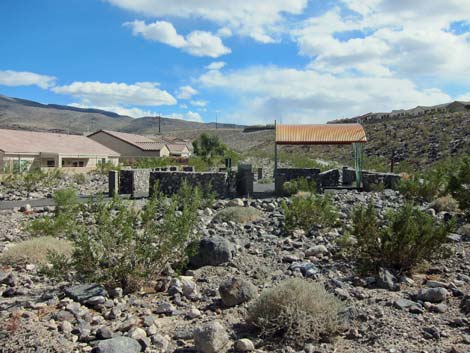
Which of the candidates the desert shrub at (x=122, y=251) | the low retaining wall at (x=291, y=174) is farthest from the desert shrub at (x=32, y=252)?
the low retaining wall at (x=291, y=174)

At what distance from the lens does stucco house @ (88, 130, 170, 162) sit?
5478cm

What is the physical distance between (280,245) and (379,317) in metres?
3.87

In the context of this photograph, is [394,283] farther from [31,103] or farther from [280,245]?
[31,103]

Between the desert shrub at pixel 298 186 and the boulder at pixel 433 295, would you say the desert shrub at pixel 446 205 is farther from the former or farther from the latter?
the boulder at pixel 433 295

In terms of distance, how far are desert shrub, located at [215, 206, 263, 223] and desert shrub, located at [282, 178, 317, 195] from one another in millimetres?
4915

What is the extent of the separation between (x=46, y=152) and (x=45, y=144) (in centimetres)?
278

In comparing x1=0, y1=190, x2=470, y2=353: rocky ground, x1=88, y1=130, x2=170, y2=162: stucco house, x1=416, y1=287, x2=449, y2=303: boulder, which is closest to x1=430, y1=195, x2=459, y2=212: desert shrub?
x1=0, y1=190, x2=470, y2=353: rocky ground

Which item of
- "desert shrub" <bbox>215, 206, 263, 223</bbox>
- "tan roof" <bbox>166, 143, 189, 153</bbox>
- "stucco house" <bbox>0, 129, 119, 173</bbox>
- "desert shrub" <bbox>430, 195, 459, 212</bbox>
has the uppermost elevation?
"tan roof" <bbox>166, 143, 189, 153</bbox>

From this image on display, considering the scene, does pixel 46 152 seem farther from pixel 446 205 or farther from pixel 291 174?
pixel 446 205

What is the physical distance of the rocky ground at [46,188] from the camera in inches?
821

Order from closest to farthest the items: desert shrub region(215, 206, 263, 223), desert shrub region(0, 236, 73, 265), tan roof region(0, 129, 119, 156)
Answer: desert shrub region(0, 236, 73, 265) < desert shrub region(215, 206, 263, 223) < tan roof region(0, 129, 119, 156)

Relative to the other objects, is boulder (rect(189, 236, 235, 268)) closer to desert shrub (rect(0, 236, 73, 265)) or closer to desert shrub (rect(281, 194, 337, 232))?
Result: desert shrub (rect(0, 236, 73, 265))

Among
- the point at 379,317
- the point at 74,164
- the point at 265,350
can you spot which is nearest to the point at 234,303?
the point at 265,350

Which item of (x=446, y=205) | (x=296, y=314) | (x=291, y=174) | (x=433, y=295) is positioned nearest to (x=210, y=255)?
(x=296, y=314)
